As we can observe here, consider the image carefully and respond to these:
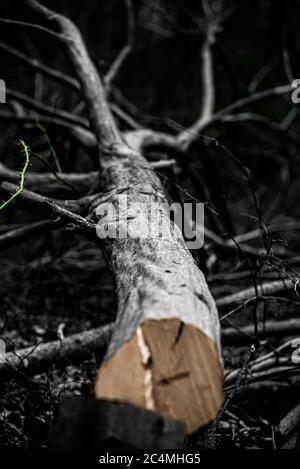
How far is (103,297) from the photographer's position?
115 inches

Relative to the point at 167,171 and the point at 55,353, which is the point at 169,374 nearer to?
the point at 55,353

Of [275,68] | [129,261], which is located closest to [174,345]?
[129,261]

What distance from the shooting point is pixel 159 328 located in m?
0.97

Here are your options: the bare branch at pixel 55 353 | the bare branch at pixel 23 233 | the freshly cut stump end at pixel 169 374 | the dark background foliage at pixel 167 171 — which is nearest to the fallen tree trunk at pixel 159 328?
the freshly cut stump end at pixel 169 374

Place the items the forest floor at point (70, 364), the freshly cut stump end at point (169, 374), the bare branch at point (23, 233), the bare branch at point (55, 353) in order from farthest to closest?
the bare branch at point (23, 233), the bare branch at point (55, 353), the forest floor at point (70, 364), the freshly cut stump end at point (169, 374)

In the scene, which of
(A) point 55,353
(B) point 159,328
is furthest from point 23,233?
(B) point 159,328

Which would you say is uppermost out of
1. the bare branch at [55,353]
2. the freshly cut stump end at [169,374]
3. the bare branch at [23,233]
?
the bare branch at [23,233]

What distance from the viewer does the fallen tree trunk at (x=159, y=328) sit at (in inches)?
36.8

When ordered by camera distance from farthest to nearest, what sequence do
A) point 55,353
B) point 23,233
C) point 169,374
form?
point 23,233 → point 55,353 → point 169,374

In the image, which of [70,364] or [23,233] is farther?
[23,233]

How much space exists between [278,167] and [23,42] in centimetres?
346

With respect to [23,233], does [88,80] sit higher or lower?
higher

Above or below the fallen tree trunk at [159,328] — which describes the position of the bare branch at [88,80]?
above

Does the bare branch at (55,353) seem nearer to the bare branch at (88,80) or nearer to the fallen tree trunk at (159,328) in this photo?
the fallen tree trunk at (159,328)
